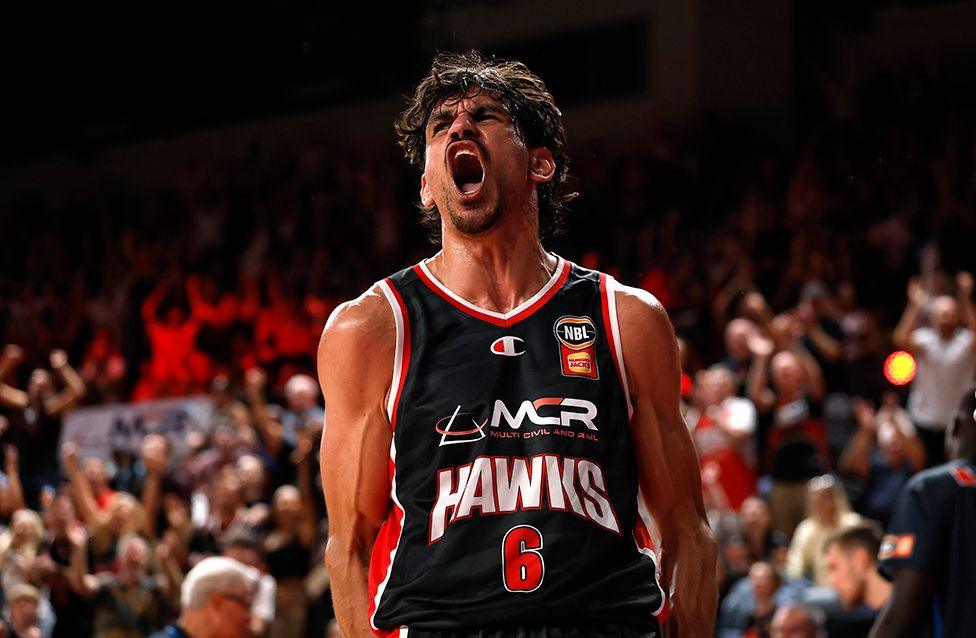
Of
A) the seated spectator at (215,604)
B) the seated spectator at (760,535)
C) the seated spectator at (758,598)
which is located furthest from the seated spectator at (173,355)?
the seated spectator at (215,604)

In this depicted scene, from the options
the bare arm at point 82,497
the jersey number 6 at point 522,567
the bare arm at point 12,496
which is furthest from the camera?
the bare arm at point 12,496

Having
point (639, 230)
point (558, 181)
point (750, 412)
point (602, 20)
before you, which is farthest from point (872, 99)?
point (558, 181)

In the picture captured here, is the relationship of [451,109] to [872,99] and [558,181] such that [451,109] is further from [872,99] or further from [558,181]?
[872,99]

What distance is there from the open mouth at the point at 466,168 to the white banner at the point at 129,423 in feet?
30.5

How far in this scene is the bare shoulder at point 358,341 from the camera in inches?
114

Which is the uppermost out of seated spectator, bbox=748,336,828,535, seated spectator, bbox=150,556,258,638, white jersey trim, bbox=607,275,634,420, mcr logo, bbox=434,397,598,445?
white jersey trim, bbox=607,275,634,420

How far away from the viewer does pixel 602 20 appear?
16.0 m

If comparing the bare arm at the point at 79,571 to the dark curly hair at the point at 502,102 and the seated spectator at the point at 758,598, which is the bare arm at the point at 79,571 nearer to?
the seated spectator at the point at 758,598

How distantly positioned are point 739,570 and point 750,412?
1.43 m

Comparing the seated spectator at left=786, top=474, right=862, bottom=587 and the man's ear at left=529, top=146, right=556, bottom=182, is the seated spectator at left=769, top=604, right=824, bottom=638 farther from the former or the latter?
the man's ear at left=529, top=146, right=556, bottom=182

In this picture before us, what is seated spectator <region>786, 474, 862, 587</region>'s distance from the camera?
809 cm

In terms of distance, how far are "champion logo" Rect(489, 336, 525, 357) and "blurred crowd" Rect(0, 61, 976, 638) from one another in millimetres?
3466

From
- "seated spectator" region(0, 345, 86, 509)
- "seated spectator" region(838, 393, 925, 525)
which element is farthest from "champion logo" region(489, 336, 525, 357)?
"seated spectator" region(0, 345, 86, 509)

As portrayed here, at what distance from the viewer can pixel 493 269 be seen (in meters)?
3.04
